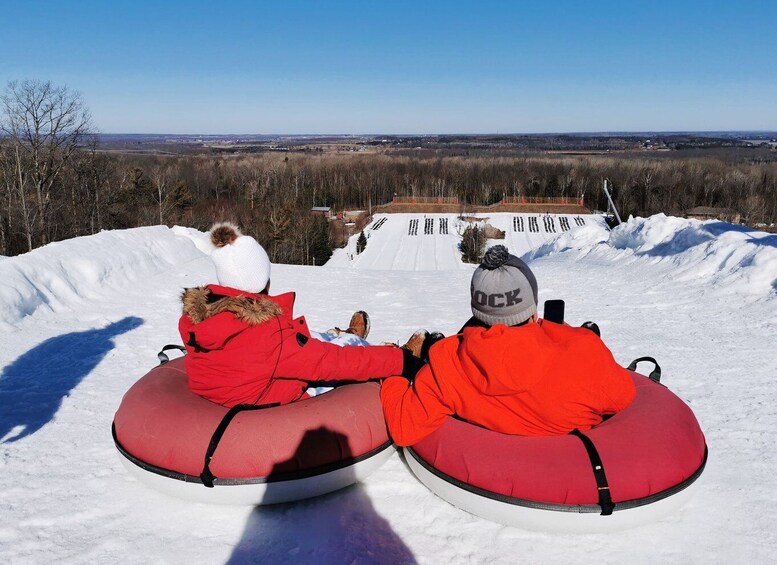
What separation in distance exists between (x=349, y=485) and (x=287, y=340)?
89 centimetres

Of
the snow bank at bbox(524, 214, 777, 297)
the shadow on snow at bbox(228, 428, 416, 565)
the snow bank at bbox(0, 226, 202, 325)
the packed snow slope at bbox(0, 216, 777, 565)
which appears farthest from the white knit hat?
the snow bank at bbox(524, 214, 777, 297)

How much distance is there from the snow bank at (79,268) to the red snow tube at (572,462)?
212 inches

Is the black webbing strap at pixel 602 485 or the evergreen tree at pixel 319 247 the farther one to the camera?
the evergreen tree at pixel 319 247

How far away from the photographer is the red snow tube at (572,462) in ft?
7.98

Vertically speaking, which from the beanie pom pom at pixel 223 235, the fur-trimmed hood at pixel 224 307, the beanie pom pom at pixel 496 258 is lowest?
the fur-trimmed hood at pixel 224 307

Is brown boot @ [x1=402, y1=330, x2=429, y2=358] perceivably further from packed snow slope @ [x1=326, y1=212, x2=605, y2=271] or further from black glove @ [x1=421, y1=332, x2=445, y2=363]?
packed snow slope @ [x1=326, y1=212, x2=605, y2=271]

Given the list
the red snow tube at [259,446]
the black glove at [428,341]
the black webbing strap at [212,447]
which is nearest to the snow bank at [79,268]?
the red snow tube at [259,446]

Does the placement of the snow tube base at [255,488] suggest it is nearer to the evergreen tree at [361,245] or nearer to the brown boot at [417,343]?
the brown boot at [417,343]

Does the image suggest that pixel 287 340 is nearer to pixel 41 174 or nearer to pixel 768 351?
pixel 768 351

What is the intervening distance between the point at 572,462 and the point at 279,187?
69112 millimetres

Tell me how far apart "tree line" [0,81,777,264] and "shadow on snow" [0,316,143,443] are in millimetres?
22142

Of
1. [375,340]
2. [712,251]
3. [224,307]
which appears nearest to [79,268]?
[375,340]

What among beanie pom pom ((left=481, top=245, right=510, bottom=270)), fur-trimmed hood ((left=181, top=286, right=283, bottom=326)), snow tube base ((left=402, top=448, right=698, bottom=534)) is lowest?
snow tube base ((left=402, top=448, right=698, bottom=534))

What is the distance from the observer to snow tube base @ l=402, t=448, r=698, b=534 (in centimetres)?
247
